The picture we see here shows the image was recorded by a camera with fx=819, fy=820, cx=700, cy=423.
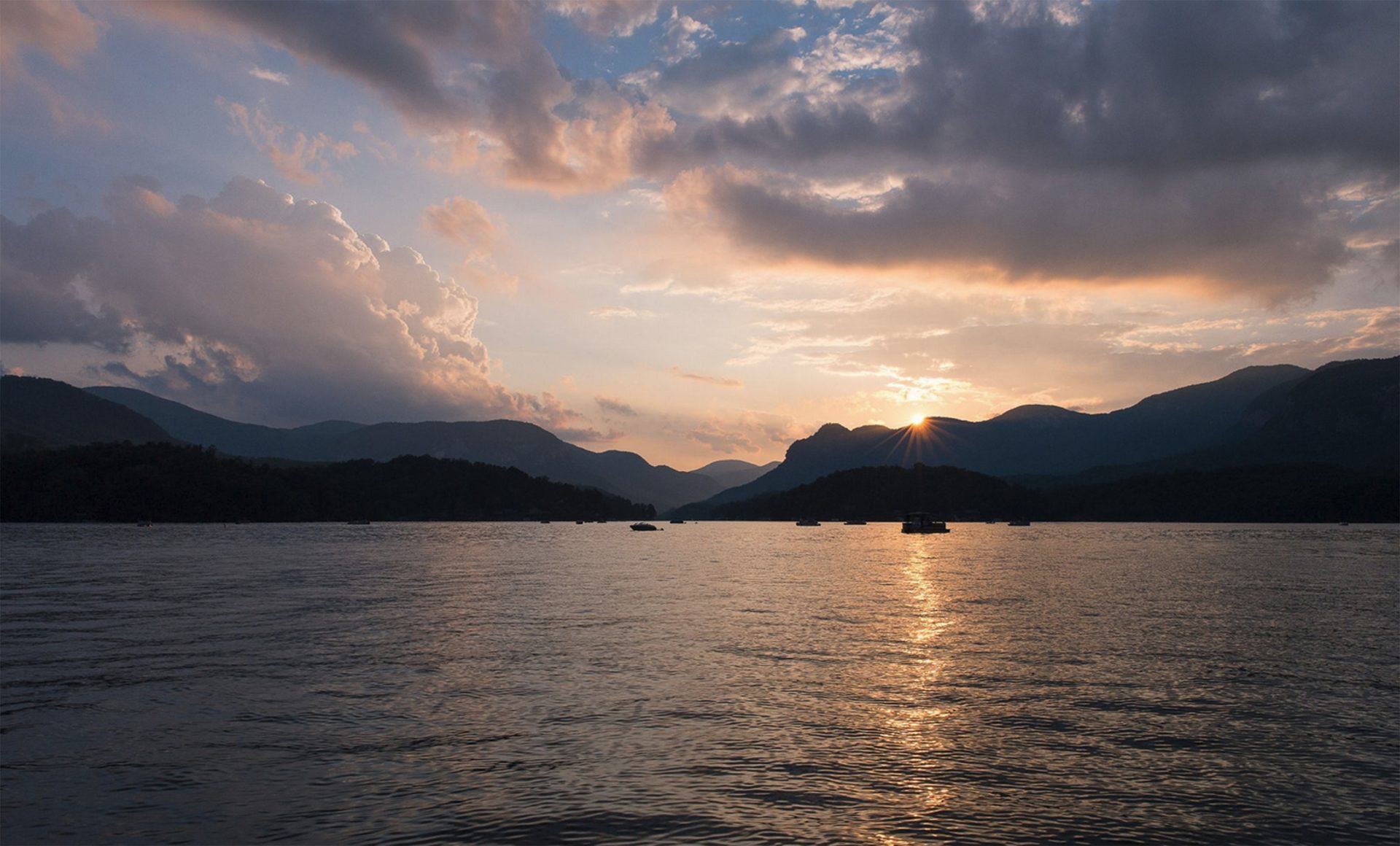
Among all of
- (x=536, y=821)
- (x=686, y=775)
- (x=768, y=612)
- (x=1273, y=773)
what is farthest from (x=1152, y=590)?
(x=536, y=821)

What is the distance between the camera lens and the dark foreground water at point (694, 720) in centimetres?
1917

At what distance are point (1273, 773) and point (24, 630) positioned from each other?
5959 cm

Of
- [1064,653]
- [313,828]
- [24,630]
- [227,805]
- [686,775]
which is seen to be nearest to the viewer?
[313,828]

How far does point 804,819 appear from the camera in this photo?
18.8 metres

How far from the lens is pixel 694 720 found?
28016 millimetres

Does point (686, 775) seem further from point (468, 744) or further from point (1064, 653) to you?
point (1064, 653)

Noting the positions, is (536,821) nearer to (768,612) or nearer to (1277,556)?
(768,612)

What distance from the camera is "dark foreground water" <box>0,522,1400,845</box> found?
19.2 meters

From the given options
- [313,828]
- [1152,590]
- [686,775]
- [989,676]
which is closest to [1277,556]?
[1152,590]

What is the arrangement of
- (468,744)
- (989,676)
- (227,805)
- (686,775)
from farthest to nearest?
(989,676), (468,744), (686,775), (227,805)

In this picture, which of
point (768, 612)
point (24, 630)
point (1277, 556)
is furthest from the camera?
point (1277, 556)

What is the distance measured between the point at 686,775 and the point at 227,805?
37.1ft

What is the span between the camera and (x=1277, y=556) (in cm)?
12912

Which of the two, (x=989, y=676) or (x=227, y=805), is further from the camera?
(x=989, y=676)
